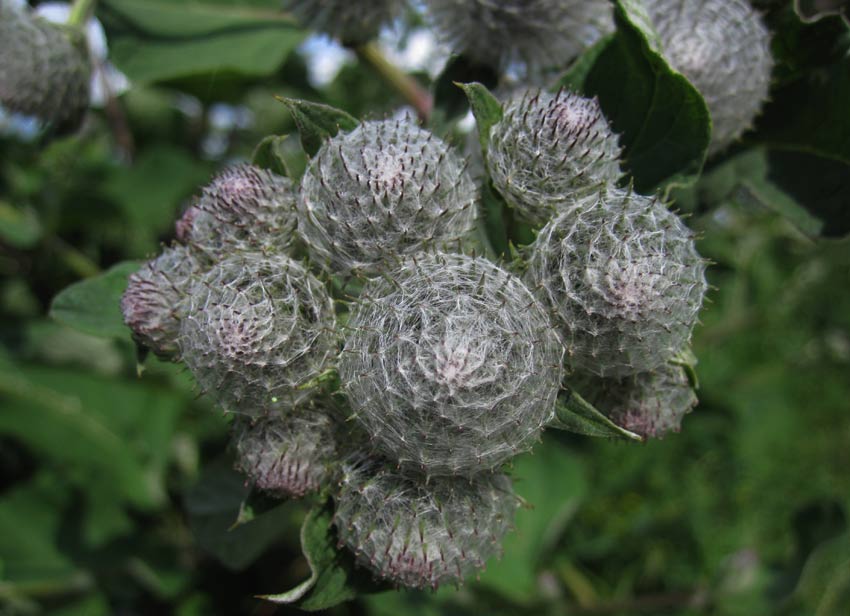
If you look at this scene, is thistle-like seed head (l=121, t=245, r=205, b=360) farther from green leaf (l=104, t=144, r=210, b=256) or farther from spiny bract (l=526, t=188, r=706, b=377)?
green leaf (l=104, t=144, r=210, b=256)

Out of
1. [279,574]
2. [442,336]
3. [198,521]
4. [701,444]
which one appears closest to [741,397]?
[701,444]

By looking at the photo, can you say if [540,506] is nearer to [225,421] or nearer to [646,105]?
[225,421]

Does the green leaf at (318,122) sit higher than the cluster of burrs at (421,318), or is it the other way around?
the green leaf at (318,122)

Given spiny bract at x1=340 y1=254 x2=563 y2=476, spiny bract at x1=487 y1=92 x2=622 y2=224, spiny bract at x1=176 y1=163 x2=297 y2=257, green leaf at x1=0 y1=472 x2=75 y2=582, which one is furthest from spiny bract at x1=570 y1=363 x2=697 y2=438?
green leaf at x1=0 y1=472 x2=75 y2=582

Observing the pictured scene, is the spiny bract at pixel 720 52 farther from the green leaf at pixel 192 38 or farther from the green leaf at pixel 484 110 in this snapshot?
the green leaf at pixel 192 38

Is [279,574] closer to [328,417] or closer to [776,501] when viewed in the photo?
[328,417]

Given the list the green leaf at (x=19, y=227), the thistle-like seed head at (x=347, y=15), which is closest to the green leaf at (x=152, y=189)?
the green leaf at (x=19, y=227)
